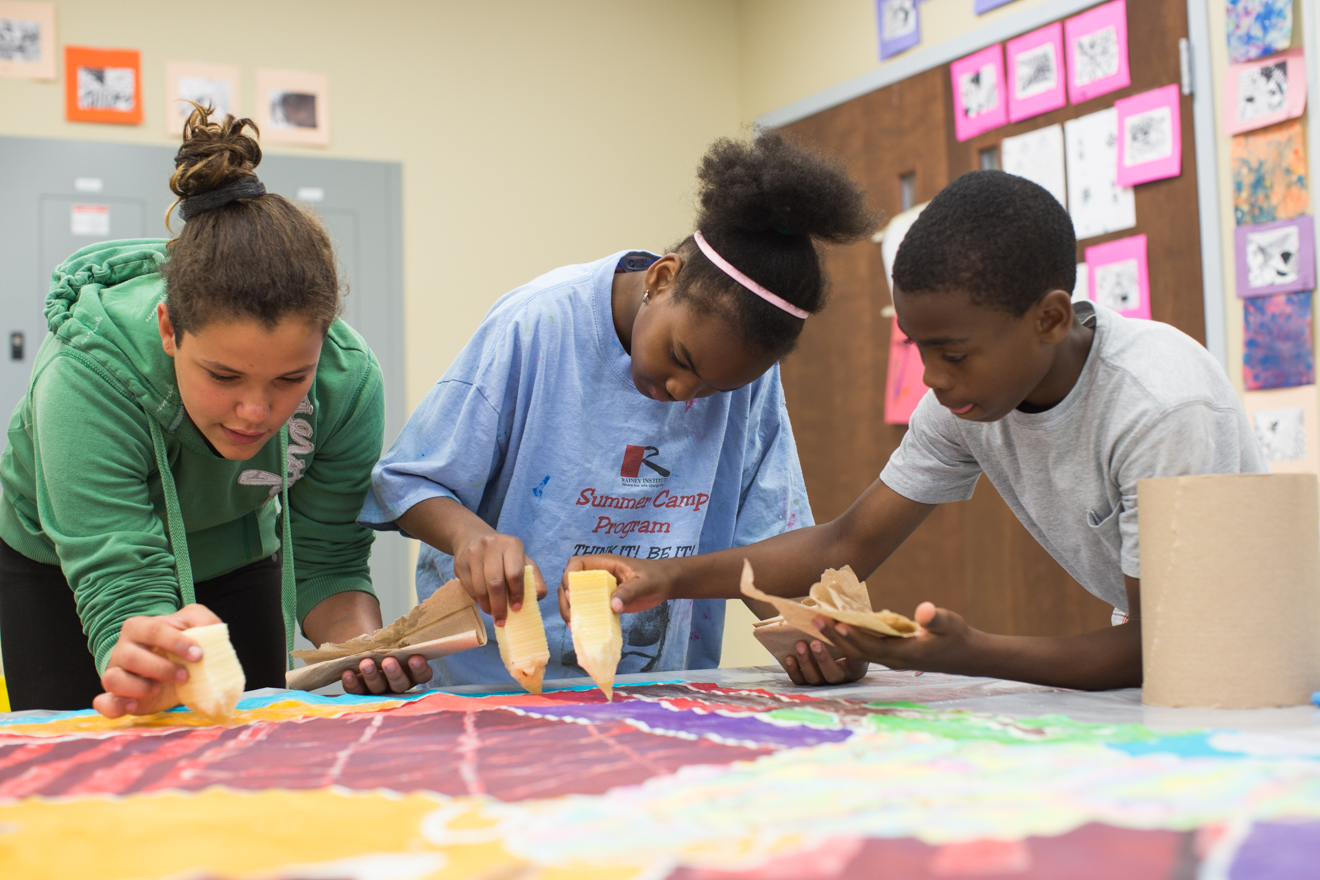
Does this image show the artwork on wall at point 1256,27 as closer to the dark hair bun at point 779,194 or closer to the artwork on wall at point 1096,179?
the artwork on wall at point 1096,179

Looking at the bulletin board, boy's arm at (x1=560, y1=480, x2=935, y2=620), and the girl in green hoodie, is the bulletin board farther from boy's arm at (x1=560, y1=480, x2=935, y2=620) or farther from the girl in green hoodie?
the girl in green hoodie

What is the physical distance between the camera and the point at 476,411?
1.29 metres

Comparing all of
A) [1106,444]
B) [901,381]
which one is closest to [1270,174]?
[901,381]

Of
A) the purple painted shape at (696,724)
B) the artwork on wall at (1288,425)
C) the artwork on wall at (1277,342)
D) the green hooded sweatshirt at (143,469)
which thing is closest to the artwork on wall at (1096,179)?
the artwork on wall at (1277,342)

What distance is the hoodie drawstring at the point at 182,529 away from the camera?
1176mm

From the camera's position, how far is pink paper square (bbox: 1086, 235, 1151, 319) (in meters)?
2.27

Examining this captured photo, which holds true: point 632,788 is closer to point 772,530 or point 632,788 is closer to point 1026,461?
point 1026,461

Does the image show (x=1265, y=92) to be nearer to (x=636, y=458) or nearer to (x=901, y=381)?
(x=901, y=381)

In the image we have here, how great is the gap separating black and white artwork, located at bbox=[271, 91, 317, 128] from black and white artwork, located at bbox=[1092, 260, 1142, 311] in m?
2.17

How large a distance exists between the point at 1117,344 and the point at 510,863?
84 cm

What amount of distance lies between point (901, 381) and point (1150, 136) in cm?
88

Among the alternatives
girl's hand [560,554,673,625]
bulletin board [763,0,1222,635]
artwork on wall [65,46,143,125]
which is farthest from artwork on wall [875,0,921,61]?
girl's hand [560,554,673,625]

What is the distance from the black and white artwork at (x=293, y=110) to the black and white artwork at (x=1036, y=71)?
193cm

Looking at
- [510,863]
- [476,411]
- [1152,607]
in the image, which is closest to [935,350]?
[1152,607]
